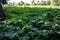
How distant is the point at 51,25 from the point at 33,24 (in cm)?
39

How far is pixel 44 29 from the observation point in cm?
399

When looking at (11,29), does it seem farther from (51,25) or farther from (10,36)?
(51,25)

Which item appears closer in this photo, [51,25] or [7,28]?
[7,28]

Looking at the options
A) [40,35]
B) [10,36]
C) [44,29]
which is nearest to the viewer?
[10,36]

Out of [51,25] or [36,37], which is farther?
[51,25]

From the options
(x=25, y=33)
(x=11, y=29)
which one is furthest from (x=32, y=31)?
(x=11, y=29)

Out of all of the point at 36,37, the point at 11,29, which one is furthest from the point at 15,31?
the point at 36,37

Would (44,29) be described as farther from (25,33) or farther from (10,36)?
(10,36)

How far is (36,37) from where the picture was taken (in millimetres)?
3703

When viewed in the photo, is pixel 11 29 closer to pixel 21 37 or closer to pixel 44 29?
pixel 21 37

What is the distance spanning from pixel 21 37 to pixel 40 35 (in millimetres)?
366

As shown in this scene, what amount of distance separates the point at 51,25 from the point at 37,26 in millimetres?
299

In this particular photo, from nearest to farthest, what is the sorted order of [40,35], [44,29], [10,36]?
[10,36] < [40,35] < [44,29]

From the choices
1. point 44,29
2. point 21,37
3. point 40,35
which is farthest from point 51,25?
point 21,37
